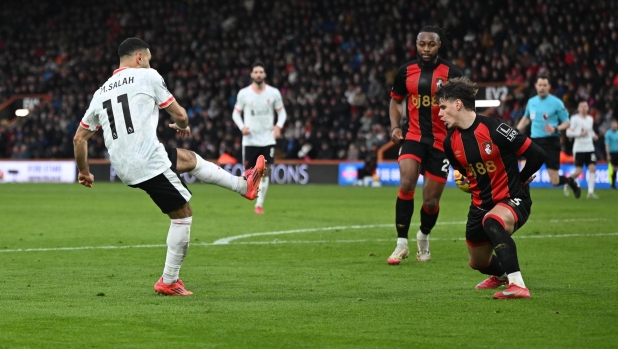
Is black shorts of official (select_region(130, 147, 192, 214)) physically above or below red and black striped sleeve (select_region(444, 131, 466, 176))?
below

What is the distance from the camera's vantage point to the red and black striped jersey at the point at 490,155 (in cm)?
699

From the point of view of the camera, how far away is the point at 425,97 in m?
9.65

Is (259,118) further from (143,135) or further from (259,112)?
(143,135)

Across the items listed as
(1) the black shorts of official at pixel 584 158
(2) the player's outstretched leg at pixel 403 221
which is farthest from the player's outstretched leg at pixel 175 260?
(1) the black shorts of official at pixel 584 158

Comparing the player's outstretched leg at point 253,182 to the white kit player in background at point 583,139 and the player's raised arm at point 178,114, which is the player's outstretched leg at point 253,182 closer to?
the player's raised arm at point 178,114

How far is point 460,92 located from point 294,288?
199cm

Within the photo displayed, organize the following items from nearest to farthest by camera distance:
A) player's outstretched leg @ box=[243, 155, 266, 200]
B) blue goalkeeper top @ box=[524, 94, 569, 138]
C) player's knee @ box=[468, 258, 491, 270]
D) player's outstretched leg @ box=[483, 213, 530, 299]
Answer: player's outstretched leg @ box=[483, 213, 530, 299], player's knee @ box=[468, 258, 491, 270], player's outstretched leg @ box=[243, 155, 266, 200], blue goalkeeper top @ box=[524, 94, 569, 138]

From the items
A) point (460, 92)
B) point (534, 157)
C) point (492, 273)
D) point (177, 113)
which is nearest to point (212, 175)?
point (177, 113)

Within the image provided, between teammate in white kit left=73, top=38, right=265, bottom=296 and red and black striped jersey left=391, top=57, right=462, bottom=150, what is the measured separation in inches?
123

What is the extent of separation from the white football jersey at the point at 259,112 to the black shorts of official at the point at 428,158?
7.34m

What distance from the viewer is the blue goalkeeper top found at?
59.3ft

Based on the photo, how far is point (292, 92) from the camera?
34.7 metres

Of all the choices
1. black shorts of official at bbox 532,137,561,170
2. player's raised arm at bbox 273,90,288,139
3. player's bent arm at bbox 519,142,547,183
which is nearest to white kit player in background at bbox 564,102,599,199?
black shorts of official at bbox 532,137,561,170

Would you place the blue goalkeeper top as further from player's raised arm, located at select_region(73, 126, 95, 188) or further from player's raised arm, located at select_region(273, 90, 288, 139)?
player's raised arm, located at select_region(73, 126, 95, 188)
